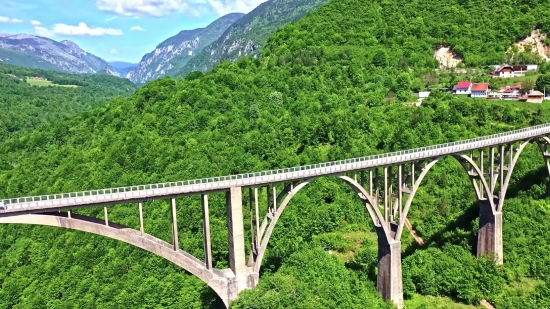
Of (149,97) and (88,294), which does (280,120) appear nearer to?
(149,97)

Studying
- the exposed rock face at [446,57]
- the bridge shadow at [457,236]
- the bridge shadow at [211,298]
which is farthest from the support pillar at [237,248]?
the exposed rock face at [446,57]

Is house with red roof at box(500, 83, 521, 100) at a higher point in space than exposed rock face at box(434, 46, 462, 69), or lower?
lower

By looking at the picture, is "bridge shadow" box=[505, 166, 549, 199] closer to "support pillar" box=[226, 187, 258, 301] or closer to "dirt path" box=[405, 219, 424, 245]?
"dirt path" box=[405, 219, 424, 245]

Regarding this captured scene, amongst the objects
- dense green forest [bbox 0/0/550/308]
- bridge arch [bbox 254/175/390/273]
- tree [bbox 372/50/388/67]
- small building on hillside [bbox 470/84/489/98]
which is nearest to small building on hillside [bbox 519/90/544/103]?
dense green forest [bbox 0/0/550/308]

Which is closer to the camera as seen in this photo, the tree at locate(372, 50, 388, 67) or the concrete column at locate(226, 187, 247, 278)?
the concrete column at locate(226, 187, 247, 278)

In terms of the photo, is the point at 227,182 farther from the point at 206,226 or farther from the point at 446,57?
the point at 446,57

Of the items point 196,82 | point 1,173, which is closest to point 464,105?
point 196,82

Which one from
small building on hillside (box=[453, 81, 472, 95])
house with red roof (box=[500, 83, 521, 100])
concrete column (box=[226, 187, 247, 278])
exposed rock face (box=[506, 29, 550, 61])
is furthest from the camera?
exposed rock face (box=[506, 29, 550, 61])
